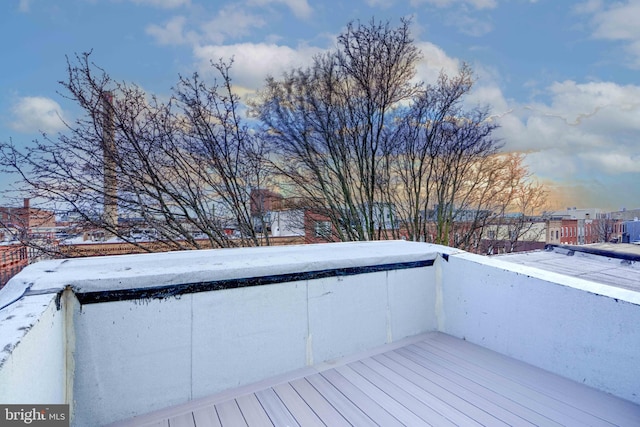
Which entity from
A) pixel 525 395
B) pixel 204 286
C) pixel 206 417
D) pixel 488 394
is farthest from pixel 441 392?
pixel 204 286

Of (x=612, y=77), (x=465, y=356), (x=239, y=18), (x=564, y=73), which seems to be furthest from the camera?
(x=612, y=77)

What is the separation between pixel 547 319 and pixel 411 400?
0.93 m

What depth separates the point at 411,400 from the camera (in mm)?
1542

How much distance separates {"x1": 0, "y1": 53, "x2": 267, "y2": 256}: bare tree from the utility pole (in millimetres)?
16

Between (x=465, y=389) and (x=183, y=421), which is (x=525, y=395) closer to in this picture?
(x=465, y=389)

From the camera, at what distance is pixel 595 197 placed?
9.89m

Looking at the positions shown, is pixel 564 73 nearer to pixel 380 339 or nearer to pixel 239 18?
pixel 239 18

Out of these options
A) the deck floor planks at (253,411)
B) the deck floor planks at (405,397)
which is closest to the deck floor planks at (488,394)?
the deck floor planks at (405,397)

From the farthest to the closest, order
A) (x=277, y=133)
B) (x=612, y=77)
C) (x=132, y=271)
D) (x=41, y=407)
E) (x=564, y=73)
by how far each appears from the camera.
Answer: (x=612, y=77) < (x=564, y=73) < (x=277, y=133) < (x=132, y=271) < (x=41, y=407)

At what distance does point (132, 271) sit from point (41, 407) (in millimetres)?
621

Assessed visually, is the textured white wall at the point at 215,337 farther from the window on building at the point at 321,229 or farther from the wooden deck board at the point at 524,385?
the window on building at the point at 321,229

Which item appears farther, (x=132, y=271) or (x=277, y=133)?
(x=277, y=133)

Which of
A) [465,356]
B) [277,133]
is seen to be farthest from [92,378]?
[277,133]

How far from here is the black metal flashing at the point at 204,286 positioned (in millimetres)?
1376
